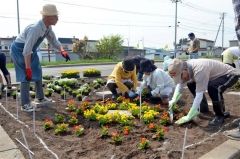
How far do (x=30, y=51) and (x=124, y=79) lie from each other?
2244 mm

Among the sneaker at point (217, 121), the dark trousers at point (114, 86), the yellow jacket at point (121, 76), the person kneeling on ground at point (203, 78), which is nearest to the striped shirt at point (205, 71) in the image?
the person kneeling on ground at point (203, 78)

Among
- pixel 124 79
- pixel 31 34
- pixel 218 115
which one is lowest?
pixel 218 115

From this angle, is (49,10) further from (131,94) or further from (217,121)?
(217,121)

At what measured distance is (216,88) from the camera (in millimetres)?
4672

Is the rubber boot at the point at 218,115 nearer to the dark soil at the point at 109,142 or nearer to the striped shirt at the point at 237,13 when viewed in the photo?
the dark soil at the point at 109,142

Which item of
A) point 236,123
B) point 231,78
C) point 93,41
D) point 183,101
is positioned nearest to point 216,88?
point 231,78

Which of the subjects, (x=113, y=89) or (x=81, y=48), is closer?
(x=113, y=89)

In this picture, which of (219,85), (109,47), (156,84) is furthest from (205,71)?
(109,47)

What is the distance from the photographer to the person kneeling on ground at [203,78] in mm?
4340

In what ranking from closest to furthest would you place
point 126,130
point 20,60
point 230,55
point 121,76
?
point 126,130 → point 20,60 → point 121,76 → point 230,55

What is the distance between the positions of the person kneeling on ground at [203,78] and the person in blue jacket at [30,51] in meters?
2.17

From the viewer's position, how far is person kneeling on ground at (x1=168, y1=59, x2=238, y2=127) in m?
4.34

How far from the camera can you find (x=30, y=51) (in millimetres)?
5184

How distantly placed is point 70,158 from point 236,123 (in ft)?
8.25
